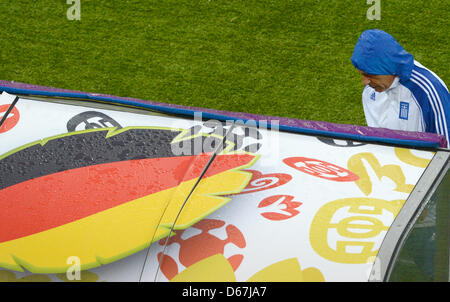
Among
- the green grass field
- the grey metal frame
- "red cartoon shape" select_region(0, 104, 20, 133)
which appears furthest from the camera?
the green grass field

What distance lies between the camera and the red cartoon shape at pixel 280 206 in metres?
1.84

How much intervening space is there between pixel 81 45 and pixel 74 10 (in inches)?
16.1

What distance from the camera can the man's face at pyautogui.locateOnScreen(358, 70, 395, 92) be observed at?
265 cm

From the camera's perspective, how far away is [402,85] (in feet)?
8.77

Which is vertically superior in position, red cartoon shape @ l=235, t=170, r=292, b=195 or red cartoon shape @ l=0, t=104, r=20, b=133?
red cartoon shape @ l=0, t=104, r=20, b=133

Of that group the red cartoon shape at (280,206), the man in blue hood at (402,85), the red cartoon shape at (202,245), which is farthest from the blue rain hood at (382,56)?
the red cartoon shape at (202,245)

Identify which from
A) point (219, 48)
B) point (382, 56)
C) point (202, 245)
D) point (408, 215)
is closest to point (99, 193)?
point (202, 245)

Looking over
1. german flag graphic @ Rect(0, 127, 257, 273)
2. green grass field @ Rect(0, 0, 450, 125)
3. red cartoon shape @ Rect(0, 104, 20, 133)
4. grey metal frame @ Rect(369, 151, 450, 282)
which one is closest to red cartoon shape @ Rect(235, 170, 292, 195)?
german flag graphic @ Rect(0, 127, 257, 273)

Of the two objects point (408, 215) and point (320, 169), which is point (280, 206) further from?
point (408, 215)

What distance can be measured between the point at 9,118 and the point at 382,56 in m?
1.47

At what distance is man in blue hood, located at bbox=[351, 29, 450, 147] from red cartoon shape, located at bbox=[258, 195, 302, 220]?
3.05 feet

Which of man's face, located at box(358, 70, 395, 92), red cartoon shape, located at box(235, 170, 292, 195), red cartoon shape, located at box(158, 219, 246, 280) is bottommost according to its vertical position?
red cartoon shape, located at box(158, 219, 246, 280)

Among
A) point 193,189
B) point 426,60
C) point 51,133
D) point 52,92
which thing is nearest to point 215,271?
point 193,189

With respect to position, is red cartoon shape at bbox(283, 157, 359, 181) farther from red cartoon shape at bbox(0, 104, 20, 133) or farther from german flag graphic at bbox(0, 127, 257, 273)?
red cartoon shape at bbox(0, 104, 20, 133)
